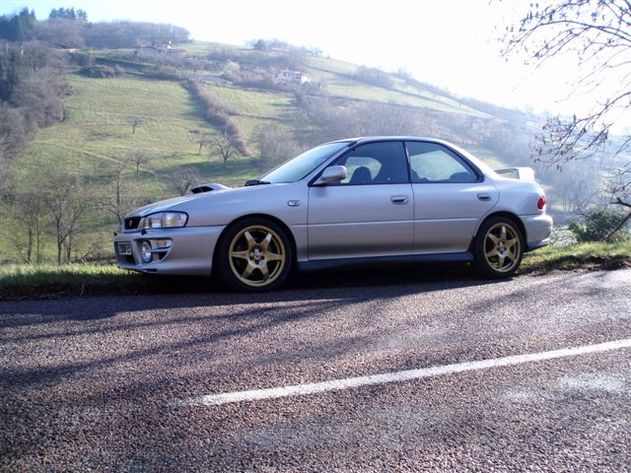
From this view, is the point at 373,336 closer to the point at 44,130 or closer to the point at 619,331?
the point at 619,331

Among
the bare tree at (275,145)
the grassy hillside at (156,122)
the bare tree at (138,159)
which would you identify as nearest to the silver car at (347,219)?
the grassy hillside at (156,122)

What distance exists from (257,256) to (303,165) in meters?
1.32

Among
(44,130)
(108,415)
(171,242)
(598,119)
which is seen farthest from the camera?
(44,130)

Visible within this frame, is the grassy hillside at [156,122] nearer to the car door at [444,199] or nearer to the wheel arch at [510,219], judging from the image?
the wheel arch at [510,219]

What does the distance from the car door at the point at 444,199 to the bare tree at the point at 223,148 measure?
49589 millimetres

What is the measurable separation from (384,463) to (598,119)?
1069 centimetres

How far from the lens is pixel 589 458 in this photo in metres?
2.33

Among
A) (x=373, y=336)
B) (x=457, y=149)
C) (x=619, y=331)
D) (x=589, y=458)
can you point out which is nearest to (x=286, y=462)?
(x=589, y=458)

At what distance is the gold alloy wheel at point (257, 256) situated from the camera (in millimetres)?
5551

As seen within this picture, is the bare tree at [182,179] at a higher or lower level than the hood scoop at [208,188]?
higher

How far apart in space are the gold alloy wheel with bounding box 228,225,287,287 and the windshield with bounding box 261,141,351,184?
30.2 inches

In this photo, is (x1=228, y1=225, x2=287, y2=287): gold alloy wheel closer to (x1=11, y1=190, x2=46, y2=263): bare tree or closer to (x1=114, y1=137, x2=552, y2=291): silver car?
(x1=114, y1=137, x2=552, y2=291): silver car

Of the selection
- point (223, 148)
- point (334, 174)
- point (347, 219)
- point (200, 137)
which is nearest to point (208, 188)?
point (334, 174)

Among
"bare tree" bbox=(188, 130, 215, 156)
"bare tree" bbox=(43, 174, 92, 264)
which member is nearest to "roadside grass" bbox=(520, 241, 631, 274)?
"bare tree" bbox=(43, 174, 92, 264)
